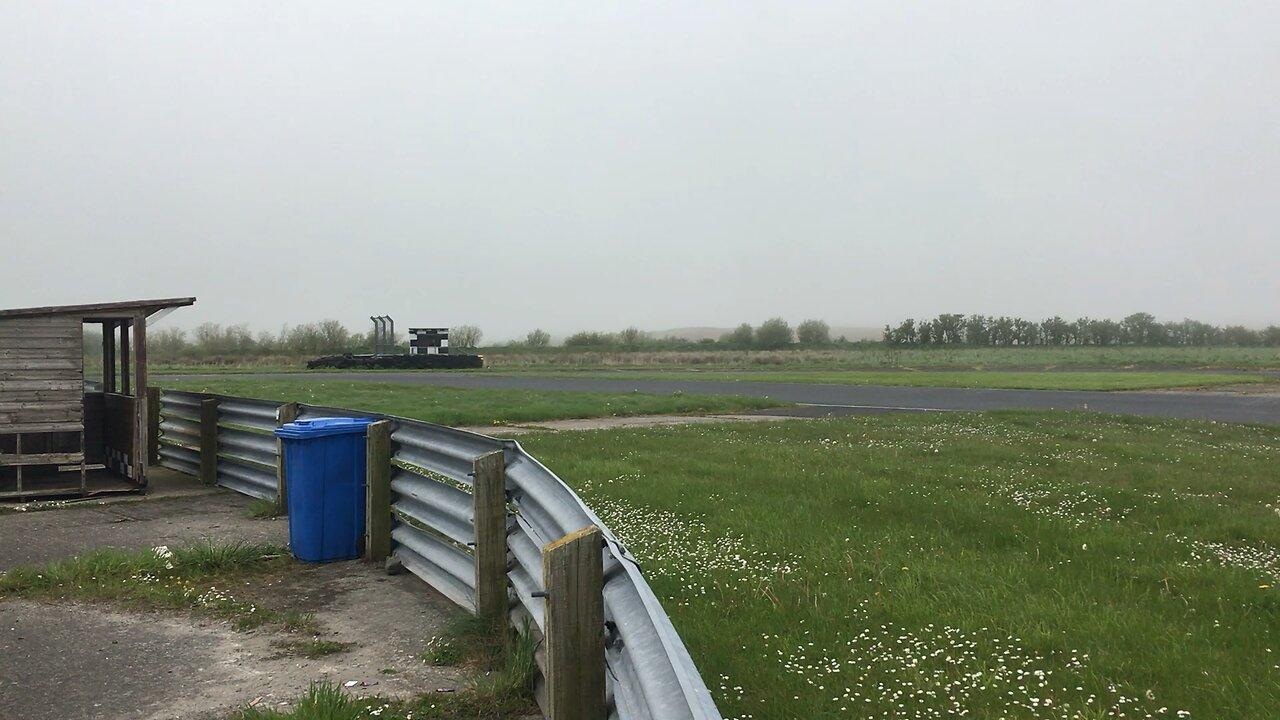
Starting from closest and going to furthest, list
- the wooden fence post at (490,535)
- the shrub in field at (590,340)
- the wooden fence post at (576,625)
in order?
the wooden fence post at (576,625), the wooden fence post at (490,535), the shrub in field at (590,340)

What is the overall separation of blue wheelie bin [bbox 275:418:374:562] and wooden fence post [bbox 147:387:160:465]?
6.53m

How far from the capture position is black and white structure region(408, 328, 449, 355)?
66562 mm

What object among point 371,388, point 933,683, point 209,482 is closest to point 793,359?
point 371,388

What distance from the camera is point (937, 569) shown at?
6566 mm

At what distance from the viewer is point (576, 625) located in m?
3.52

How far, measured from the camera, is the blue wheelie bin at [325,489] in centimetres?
710

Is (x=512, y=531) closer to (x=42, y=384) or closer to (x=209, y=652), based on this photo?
(x=209, y=652)

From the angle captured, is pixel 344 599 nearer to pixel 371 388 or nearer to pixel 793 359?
pixel 371 388

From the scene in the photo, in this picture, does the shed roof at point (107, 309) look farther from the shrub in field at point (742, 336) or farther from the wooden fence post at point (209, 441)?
the shrub in field at point (742, 336)

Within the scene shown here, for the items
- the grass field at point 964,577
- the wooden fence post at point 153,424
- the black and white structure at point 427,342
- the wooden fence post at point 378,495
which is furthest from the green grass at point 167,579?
the black and white structure at point 427,342

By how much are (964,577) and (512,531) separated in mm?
3255

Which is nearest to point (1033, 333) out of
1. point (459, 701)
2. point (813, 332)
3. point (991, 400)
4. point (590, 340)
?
point (813, 332)

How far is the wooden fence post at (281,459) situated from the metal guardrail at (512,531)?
16cm

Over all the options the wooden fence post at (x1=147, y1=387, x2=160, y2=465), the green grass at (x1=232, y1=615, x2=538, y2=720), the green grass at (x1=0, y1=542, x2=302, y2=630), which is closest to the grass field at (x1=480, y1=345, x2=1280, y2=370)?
the wooden fence post at (x1=147, y1=387, x2=160, y2=465)
